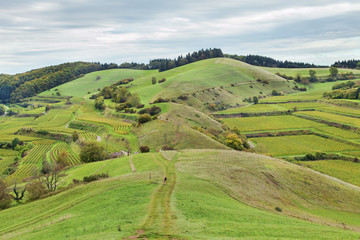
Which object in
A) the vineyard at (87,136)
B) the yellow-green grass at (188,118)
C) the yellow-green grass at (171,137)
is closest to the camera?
the yellow-green grass at (171,137)

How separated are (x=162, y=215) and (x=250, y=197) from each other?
2053 cm

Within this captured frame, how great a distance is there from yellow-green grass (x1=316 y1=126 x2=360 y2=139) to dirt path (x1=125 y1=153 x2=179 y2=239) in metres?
86.8

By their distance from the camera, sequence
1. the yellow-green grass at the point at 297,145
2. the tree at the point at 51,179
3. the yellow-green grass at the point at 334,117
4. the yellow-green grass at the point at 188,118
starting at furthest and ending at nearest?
the yellow-green grass at the point at 188,118, the yellow-green grass at the point at 334,117, the yellow-green grass at the point at 297,145, the tree at the point at 51,179

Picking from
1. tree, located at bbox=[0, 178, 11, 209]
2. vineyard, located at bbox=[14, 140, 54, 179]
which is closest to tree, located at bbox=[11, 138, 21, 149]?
vineyard, located at bbox=[14, 140, 54, 179]

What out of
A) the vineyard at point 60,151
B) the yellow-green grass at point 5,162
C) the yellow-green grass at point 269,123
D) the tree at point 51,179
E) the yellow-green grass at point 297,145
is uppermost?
the yellow-green grass at point 269,123

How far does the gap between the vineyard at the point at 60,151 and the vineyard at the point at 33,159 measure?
321 centimetres

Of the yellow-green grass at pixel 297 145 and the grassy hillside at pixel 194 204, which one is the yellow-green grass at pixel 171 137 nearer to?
the yellow-green grass at pixel 297 145

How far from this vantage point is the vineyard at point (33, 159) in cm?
8045

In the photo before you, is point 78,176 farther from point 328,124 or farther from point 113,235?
point 328,124

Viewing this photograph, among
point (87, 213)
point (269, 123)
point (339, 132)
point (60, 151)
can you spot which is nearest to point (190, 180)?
point (87, 213)

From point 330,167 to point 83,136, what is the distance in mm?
97849

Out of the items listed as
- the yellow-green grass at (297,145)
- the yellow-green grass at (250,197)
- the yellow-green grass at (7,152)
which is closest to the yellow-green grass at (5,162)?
the yellow-green grass at (7,152)

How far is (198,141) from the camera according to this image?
89.4 metres

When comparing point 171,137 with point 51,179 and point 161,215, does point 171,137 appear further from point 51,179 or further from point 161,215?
point 161,215
